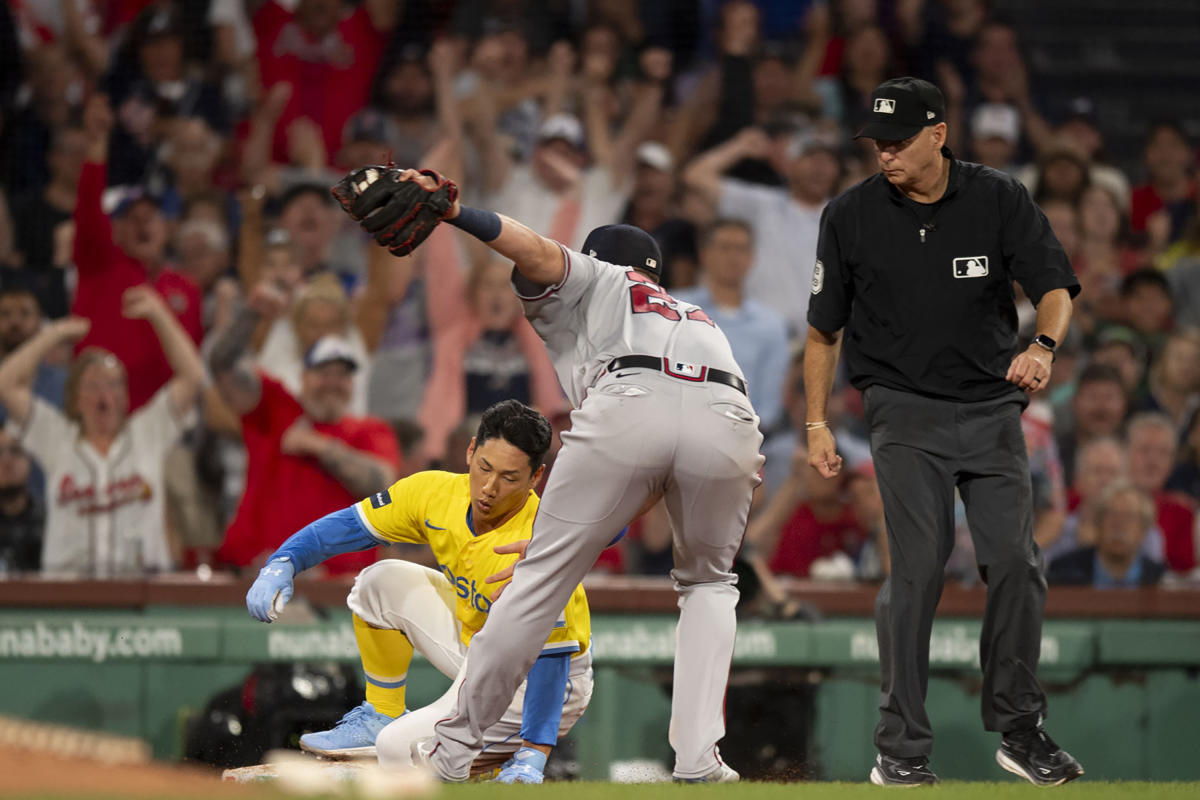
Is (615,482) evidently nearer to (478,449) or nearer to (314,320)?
(478,449)

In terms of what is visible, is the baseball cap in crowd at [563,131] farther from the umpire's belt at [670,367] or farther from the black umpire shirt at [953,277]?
the umpire's belt at [670,367]

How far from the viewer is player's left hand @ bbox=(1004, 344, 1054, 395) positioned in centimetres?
425

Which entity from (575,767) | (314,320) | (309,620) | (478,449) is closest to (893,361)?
(478,449)

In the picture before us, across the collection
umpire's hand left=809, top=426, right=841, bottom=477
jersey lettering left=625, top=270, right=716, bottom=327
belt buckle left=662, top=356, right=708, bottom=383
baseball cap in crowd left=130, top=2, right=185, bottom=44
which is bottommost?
umpire's hand left=809, top=426, right=841, bottom=477

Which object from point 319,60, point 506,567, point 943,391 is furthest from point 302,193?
point 943,391

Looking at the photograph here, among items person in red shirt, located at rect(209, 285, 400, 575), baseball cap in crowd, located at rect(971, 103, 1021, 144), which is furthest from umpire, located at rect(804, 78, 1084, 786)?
baseball cap in crowd, located at rect(971, 103, 1021, 144)

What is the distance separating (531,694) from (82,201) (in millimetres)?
5363

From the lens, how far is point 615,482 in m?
4.23

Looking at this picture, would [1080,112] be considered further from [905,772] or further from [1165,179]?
[905,772]

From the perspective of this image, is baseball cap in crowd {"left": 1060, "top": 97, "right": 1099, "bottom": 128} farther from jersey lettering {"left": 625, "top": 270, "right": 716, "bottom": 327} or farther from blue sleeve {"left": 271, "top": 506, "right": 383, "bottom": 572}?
blue sleeve {"left": 271, "top": 506, "right": 383, "bottom": 572}

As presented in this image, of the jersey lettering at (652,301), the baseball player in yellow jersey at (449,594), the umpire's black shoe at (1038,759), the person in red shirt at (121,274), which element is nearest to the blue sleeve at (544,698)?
the baseball player in yellow jersey at (449,594)

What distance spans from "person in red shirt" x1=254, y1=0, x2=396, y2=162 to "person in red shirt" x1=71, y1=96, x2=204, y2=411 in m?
1.47

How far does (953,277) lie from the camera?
446 cm

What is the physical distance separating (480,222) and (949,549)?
5.61ft
